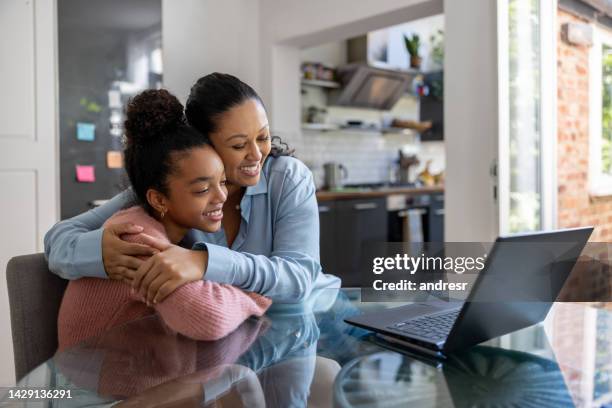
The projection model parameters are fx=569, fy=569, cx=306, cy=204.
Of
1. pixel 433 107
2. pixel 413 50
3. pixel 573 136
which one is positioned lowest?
pixel 573 136

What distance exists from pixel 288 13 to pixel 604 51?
2.34 meters

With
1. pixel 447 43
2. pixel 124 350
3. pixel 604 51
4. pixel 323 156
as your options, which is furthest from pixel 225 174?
pixel 323 156

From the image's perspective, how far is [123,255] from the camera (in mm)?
1238

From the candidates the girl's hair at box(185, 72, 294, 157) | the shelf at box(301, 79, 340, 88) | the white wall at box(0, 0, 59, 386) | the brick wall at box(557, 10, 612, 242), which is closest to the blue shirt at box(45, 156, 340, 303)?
the girl's hair at box(185, 72, 294, 157)

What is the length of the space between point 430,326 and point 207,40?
4097 millimetres

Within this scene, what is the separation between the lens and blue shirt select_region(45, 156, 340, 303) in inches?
50.2

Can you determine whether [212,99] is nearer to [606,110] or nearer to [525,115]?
[525,115]

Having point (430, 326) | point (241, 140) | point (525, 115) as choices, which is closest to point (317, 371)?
point (430, 326)

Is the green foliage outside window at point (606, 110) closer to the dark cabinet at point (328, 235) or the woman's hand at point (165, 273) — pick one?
the dark cabinet at point (328, 235)

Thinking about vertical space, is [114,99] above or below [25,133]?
above

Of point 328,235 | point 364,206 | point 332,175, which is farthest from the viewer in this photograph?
point 332,175

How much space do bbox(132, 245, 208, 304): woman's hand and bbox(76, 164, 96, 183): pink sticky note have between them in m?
2.63

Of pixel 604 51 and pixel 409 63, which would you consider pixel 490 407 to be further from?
pixel 409 63

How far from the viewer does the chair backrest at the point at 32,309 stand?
1309mm
